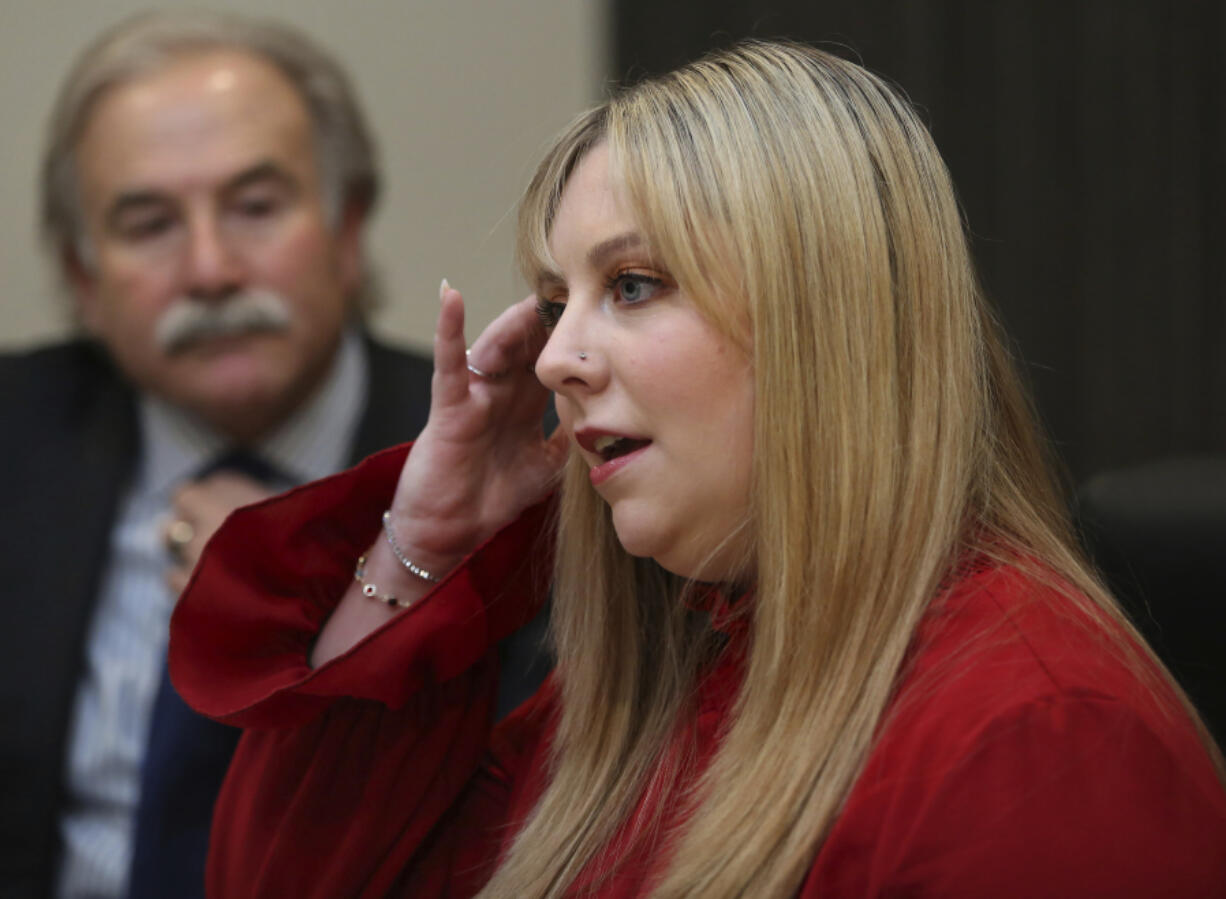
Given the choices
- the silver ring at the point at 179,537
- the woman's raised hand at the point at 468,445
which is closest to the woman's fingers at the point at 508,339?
the woman's raised hand at the point at 468,445

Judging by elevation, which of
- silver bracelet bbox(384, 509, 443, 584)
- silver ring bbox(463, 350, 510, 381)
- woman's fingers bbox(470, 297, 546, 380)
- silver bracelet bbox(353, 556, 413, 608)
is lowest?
silver bracelet bbox(353, 556, 413, 608)

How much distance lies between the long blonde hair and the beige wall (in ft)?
4.68

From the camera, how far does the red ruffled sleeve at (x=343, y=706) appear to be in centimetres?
109

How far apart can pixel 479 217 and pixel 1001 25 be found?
93 centimetres

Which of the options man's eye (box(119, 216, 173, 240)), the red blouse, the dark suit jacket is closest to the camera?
the red blouse

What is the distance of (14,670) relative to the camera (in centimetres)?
156

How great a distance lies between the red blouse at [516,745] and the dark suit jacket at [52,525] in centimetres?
48

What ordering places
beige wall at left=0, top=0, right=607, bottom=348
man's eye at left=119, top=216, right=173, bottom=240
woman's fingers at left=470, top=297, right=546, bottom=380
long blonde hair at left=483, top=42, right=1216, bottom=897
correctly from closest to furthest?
1. long blonde hair at left=483, top=42, right=1216, bottom=897
2. woman's fingers at left=470, top=297, right=546, bottom=380
3. man's eye at left=119, top=216, right=173, bottom=240
4. beige wall at left=0, top=0, right=607, bottom=348

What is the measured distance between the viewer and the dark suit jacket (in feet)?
4.99

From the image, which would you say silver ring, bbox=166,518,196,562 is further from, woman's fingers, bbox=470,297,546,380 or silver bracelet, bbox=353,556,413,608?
woman's fingers, bbox=470,297,546,380

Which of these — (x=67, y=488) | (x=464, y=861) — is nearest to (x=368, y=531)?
(x=464, y=861)

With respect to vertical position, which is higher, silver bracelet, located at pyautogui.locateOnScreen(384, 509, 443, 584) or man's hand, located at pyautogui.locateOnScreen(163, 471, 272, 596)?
silver bracelet, located at pyautogui.locateOnScreen(384, 509, 443, 584)

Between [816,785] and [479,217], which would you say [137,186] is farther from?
[816,785]

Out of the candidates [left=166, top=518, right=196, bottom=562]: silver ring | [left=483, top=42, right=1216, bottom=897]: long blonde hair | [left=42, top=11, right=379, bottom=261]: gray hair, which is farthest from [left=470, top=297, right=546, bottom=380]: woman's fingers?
[left=42, top=11, right=379, bottom=261]: gray hair
